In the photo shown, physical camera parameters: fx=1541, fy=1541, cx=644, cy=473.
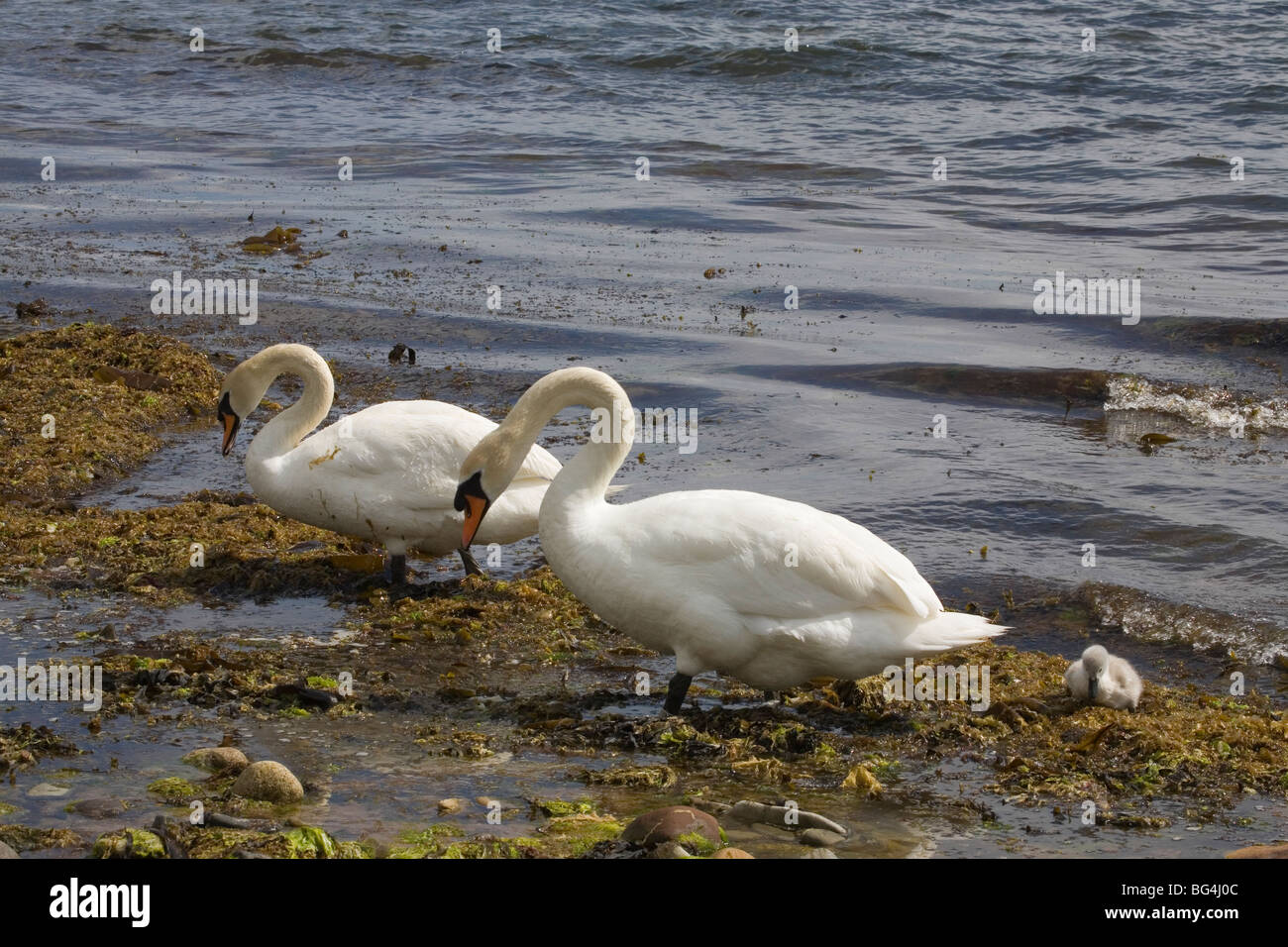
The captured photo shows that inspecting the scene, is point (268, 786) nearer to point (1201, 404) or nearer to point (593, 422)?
point (593, 422)

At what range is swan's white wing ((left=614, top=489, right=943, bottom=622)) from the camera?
603 cm

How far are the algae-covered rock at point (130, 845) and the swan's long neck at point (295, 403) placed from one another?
3.67m

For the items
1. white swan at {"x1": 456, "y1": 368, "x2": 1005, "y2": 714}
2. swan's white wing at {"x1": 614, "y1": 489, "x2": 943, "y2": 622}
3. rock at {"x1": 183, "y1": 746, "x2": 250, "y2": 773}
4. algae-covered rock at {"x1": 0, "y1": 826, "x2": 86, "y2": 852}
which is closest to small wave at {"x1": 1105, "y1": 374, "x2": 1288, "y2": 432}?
white swan at {"x1": 456, "y1": 368, "x2": 1005, "y2": 714}

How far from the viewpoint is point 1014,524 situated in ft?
29.5

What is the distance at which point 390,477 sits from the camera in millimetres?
7754

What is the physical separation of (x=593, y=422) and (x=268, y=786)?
214cm

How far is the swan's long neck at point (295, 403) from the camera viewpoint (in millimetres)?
→ 8133

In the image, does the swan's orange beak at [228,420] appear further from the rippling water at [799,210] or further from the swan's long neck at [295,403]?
the rippling water at [799,210]

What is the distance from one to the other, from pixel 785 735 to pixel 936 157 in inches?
690

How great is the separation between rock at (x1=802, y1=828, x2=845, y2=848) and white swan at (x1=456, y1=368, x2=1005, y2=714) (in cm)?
119

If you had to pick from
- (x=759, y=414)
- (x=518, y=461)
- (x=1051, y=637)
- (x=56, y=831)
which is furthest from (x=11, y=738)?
(x=759, y=414)

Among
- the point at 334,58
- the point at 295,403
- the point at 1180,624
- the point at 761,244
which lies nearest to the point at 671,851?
the point at 1180,624

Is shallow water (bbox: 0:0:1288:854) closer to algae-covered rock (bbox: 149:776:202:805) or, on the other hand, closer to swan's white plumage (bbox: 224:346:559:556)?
algae-covered rock (bbox: 149:776:202:805)

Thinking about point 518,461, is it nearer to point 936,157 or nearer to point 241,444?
point 241,444
